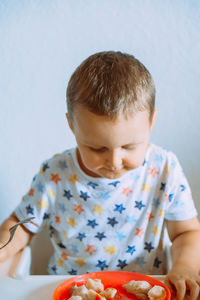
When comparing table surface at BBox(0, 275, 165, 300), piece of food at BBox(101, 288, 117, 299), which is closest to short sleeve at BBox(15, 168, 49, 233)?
table surface at BBox(0, 275, 165, 300)

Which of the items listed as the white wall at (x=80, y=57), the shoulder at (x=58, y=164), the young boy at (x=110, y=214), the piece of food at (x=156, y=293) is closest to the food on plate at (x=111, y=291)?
the piece of food at (x=156, y=293)

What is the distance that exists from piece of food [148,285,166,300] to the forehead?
0.25 metres

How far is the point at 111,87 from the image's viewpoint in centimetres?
65

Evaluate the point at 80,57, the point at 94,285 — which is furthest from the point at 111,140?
the point at 80,57

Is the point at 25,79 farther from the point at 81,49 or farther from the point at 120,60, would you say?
the point at 120,60

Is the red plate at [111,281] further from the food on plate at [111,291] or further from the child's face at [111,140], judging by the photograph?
the child's face at [111,140]

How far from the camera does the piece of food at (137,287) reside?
643 millimetres

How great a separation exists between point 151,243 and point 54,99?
0.47 meters

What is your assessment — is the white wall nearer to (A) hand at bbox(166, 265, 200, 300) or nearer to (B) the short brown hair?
(B) the short brown hair

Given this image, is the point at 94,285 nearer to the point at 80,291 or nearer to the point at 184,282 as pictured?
the point at 80,291

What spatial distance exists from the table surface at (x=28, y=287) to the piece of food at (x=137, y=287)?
0.20 ft

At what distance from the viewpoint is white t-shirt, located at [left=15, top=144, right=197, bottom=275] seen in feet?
2.80

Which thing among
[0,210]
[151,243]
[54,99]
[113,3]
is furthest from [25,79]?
[151,243]

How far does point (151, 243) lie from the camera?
89 cm
